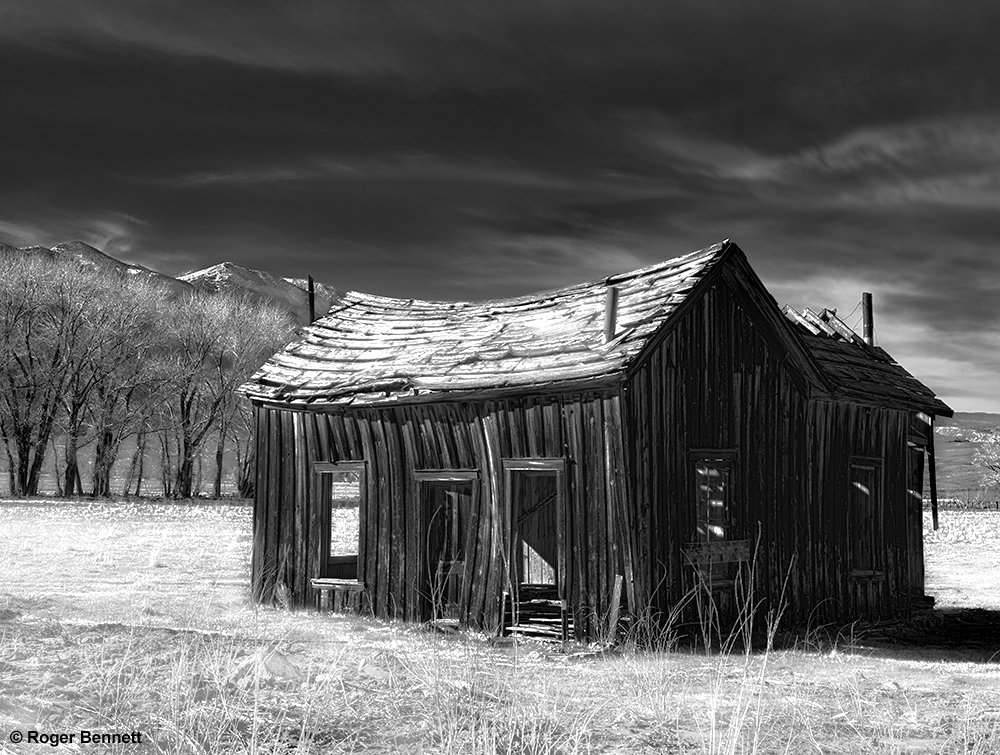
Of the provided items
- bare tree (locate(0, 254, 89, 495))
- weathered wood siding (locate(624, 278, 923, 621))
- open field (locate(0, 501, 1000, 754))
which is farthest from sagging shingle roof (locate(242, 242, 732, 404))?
bare tree (locate(0, 254, 89, 495))

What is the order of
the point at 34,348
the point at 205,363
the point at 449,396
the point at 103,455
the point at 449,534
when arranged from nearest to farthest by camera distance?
the point at 449,396 → the point at 449,534 → the point at 34,348 → the point at 103,455 → the point at 205,363

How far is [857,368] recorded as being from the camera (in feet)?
55.4

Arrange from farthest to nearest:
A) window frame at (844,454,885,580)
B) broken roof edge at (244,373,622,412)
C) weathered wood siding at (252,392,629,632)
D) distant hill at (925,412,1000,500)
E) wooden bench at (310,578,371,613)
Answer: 1. distant hill at (925,412,1000,500)
2. window frame at (844,454,885,580)
3. wooden bench at (310,578,371,613)
4. weathered wood siding at (252,392,629,632)
5. broken roof edge at (244,373,622,412)

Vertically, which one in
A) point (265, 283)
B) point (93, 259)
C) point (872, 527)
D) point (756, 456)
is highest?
point (265, 283)

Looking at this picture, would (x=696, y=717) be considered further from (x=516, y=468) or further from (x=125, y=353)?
(x=125, y=353)

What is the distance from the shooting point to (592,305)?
1357 centimetres

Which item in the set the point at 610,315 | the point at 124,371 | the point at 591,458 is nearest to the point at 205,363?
the point at 124,371

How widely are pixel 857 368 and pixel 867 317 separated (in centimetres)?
548

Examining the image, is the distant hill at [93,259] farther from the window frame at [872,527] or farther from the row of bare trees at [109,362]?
the window frame at [872,527]

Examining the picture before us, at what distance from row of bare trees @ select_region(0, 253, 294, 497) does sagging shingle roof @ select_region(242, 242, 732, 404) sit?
30.3 meters

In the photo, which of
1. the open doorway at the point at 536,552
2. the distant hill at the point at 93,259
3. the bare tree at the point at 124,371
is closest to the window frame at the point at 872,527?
the open doorway at the point at 536,552

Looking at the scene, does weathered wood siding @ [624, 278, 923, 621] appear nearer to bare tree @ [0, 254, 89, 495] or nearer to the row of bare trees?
the row of bare trees

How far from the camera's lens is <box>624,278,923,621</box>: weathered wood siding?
38.1ft

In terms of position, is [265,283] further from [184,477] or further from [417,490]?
[417,490]
